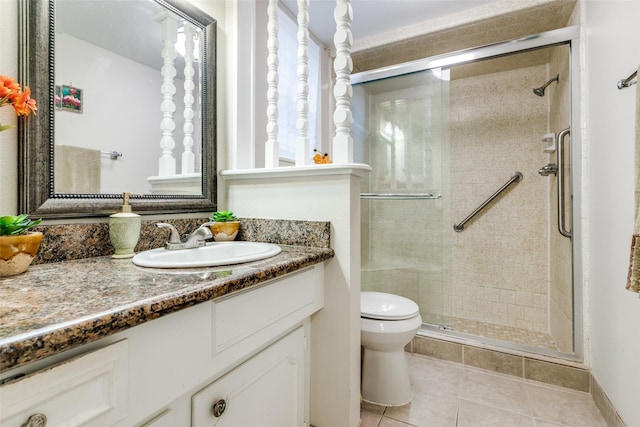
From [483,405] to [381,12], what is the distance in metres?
2.47

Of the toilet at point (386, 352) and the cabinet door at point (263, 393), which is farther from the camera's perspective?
the toilet at point (386, 352)

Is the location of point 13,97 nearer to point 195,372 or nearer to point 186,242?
point 186,242

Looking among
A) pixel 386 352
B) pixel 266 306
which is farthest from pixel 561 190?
pixel 266 306

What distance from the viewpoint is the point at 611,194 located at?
1.34 metres

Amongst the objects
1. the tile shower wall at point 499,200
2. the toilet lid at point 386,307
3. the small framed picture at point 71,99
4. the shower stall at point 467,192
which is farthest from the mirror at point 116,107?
the tile shower wall at point 499,200

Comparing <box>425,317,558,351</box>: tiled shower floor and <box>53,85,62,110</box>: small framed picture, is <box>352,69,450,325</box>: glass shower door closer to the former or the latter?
<box>425,317,558,351</box>: tiled shower floor

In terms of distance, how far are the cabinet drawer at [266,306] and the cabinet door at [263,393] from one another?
124mm

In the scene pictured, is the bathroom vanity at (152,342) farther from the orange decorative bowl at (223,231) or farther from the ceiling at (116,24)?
the ceiling at (116,24)

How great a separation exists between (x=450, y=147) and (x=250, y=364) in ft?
7.79

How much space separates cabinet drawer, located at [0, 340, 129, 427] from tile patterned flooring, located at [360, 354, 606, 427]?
46.9 inches

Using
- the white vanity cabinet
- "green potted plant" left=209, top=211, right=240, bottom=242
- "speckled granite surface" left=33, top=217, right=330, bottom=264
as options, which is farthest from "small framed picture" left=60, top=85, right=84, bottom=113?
the white vanity cabinet

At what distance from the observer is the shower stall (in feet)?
7.23

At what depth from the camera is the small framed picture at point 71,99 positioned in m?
0.95

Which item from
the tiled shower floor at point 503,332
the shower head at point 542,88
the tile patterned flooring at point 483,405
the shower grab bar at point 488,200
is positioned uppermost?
the shower head at point 542,88
